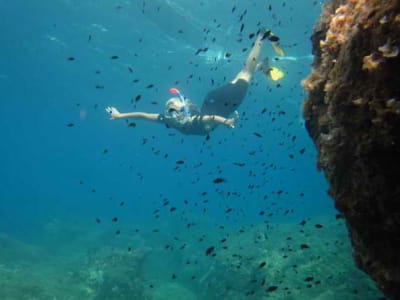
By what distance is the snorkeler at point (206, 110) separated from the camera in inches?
484

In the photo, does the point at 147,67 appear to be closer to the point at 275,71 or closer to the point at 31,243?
the point at 31,243

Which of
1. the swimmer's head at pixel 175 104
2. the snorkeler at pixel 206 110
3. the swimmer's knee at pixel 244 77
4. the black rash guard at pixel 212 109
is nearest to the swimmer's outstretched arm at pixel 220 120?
the snorkeler at pixel 206 110

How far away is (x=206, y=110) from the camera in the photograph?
16.8 metres

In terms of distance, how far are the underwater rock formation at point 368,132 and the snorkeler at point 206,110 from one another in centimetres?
565

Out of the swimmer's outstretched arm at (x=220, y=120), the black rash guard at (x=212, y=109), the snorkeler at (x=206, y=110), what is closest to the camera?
the swimmer's outstretched arm at (x=220, y=120)

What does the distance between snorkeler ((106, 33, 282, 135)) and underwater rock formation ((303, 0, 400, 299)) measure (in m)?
5.65

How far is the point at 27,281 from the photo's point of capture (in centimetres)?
1766

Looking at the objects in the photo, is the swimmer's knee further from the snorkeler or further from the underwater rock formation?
the underwater rock formation

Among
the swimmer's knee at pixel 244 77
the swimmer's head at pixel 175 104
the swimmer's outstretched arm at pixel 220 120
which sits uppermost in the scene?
the swimmer's knee at pixel 244 77

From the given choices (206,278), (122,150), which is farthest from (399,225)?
(122,150)

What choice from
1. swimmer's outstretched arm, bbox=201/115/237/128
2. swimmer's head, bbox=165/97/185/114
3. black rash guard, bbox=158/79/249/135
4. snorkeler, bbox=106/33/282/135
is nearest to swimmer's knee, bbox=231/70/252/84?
snorkeler, bbox=106/33/282/135

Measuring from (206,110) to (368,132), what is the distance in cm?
1353

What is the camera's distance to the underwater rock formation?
311 centimetres

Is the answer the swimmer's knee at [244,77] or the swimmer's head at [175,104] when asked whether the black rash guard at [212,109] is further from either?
the swimmer's head at [175,104]
